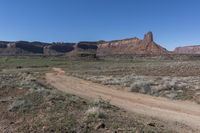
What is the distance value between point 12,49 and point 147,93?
Answer: 183 metres

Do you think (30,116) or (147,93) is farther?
(147,93)

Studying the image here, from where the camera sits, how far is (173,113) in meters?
13.7

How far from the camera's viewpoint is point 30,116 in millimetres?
12078

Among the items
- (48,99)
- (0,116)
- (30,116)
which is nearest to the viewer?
(30,116)

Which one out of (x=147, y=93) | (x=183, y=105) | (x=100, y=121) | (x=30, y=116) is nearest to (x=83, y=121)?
(x=100, y=121)

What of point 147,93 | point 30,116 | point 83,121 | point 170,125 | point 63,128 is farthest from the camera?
point 147,93

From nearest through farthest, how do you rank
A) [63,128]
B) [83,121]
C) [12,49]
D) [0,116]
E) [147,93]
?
[63,128], [83,121], [0,116], [147,93], [12,49]

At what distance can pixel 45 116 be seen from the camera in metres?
11.6

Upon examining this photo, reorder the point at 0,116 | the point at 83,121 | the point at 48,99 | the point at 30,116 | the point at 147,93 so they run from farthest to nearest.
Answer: the point at 147,93
the point at 48,99
the point at 0,116
the point at 30,116
the point at 83,121

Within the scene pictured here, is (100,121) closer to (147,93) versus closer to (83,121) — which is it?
(83,121)

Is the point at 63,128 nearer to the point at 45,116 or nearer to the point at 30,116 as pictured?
the point at 45,116

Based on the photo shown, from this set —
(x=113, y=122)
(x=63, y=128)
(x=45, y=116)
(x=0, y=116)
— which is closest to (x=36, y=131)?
(x=63, y=128)

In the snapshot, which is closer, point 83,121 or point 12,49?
point 83,121

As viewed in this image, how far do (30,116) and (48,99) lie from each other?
3118 mm
